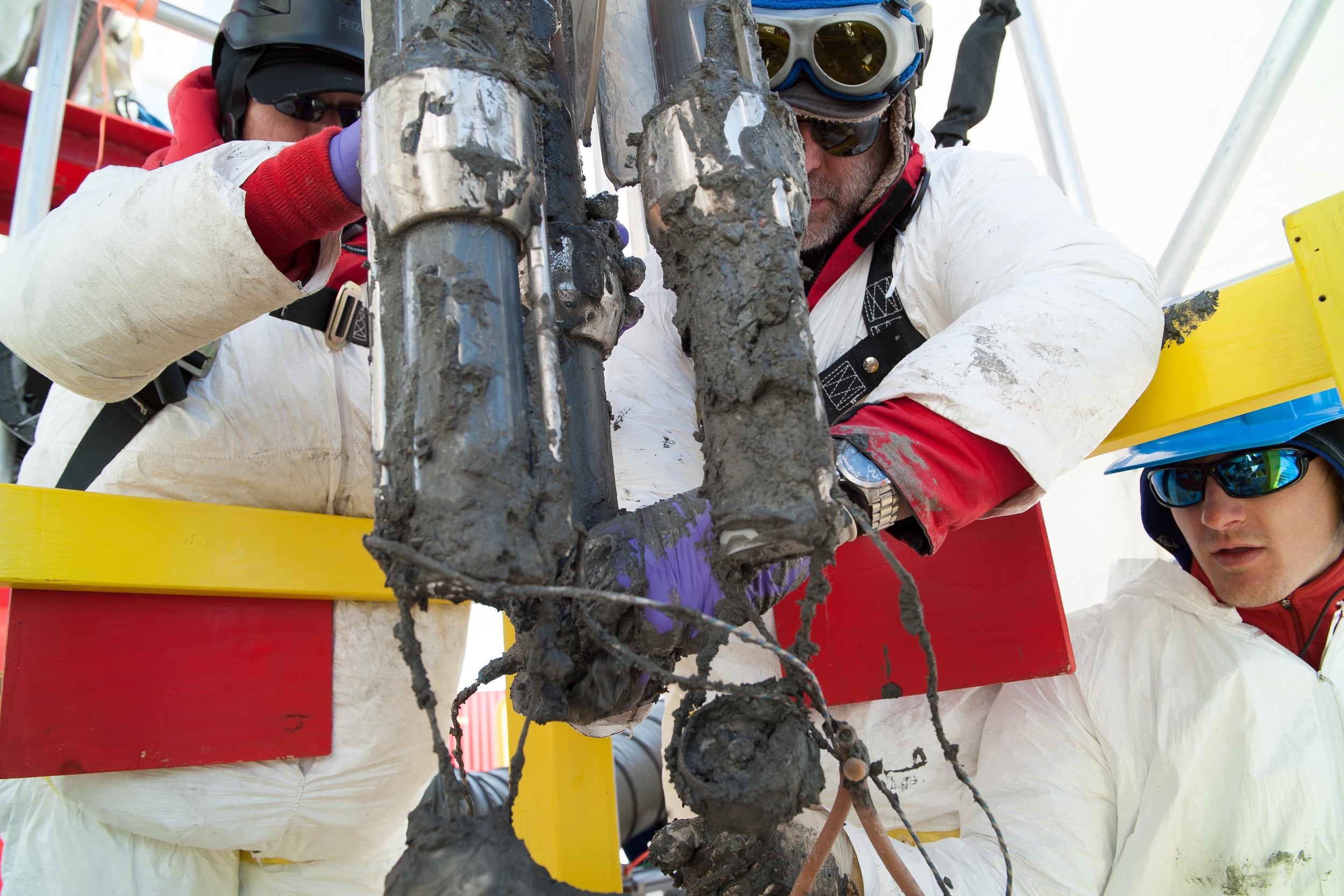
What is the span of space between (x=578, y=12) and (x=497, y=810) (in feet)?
2.39

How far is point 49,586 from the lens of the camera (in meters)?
0.95

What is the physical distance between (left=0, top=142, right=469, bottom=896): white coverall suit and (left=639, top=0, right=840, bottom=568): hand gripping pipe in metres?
0.43

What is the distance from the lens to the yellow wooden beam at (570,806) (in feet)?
3.49

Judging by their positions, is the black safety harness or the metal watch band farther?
the black safety harness

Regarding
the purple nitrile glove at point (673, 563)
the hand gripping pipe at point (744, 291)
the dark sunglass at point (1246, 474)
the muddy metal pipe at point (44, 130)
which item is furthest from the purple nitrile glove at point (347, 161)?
the dark sunglass at point (1246, 474)

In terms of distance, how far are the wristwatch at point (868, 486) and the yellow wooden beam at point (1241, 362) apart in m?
0.46

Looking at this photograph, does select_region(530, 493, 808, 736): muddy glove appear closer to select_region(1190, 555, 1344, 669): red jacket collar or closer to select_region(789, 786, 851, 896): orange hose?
select_region(789, 786, 851, 896): orange hose

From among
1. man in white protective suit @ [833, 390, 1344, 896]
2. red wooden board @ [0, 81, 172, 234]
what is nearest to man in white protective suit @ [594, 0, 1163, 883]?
man in white protective suit @ [833, 390, 1344, 896]

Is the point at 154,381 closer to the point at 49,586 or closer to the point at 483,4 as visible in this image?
the point at 49,586

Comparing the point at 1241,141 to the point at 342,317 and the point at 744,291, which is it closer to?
the point at 744,291

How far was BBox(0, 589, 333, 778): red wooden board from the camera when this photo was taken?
0.93 metres

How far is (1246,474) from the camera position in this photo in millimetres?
1233

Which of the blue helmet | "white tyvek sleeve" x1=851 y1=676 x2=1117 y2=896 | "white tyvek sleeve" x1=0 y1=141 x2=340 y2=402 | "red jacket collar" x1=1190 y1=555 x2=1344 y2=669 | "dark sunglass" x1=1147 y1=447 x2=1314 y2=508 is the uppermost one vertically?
"white tyvek sleeve" x1=0 y1=141 x2=340 y2=402

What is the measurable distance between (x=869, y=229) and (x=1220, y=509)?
2.30 ft
